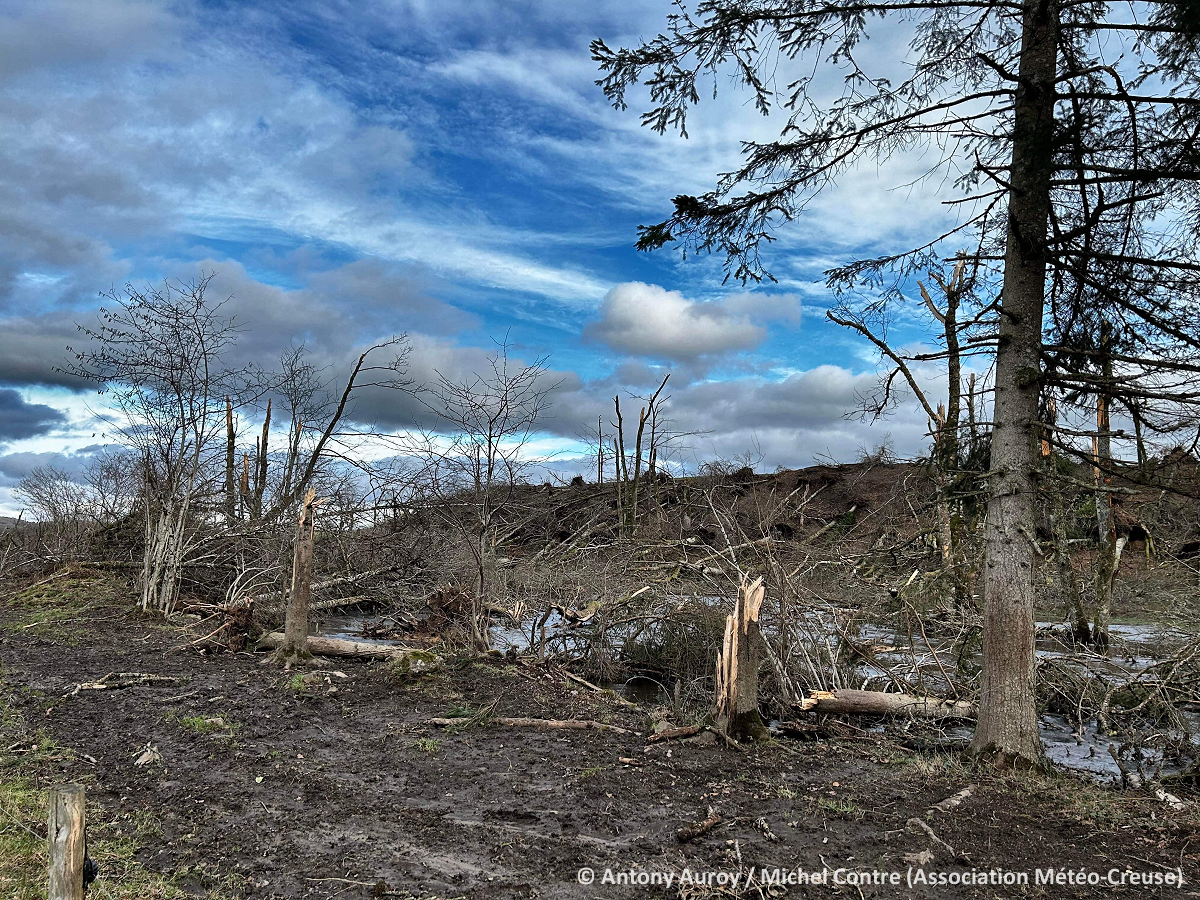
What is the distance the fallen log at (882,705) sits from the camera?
26.6ft

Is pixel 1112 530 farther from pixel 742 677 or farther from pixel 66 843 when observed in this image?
pixel 66 843

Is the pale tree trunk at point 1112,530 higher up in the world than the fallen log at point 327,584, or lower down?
higher up

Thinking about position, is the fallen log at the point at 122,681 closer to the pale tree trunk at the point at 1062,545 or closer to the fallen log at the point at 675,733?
the fallen log at the point at 675,733

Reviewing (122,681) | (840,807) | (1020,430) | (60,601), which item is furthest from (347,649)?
(1020,430)

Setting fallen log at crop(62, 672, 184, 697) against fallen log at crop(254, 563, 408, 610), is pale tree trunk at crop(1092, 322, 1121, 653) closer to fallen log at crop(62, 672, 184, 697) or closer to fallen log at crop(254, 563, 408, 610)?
fallen log at crop(62, 672, 184, 697)

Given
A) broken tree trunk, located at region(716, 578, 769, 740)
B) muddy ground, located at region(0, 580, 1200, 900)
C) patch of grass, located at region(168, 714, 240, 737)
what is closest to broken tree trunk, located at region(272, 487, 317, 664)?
muddy ground, located at region(0, 580, 1200, 900)

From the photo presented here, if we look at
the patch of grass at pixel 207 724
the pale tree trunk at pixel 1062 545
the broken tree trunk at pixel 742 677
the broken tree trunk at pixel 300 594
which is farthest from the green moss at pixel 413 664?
the pale tree trunk at pixel 1062 545

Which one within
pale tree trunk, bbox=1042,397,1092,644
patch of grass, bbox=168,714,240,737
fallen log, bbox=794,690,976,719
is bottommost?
patch of grass, bbox=168,714,240,737

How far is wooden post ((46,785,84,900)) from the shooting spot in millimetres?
3105

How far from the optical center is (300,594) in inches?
400

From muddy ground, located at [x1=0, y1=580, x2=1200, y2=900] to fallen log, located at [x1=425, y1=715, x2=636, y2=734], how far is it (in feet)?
0.43

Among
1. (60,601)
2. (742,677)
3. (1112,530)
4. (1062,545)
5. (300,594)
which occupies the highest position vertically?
(1112,530)

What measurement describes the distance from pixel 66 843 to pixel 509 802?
9.88 ft

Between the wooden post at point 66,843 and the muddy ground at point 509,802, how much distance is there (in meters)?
1.33
